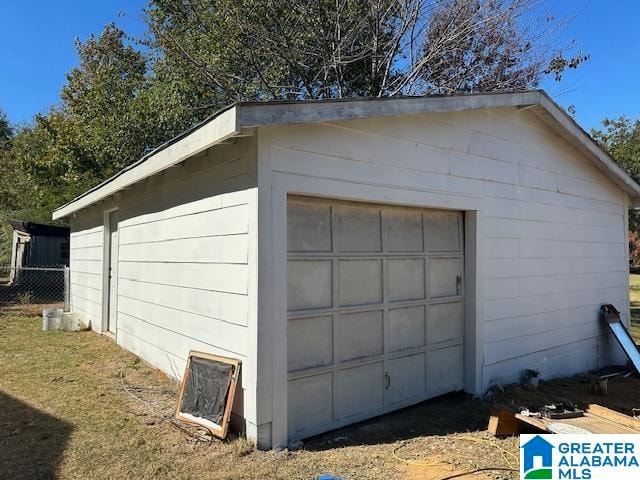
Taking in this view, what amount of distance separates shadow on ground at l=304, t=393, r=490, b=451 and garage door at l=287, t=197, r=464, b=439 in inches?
3.9

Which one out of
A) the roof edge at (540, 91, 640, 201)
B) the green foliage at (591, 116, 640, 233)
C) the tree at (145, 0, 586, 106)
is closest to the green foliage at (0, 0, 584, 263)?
the tree at (145, 0, 586, 106)

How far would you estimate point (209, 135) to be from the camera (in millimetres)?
3717

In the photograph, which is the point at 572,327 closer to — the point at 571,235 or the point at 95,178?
the point at 571,235

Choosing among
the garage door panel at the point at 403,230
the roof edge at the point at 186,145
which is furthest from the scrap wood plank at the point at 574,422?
the roof edge at the point at 186,145

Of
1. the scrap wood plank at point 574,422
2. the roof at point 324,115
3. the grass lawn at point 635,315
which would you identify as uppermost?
the roof at point 324,115

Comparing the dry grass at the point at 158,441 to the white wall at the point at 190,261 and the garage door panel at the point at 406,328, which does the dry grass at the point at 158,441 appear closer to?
the white wall at the point at 190,261

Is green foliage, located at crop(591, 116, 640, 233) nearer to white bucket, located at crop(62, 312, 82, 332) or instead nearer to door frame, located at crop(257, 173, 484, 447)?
door frame, located at crop(257, 173, 484, 447)

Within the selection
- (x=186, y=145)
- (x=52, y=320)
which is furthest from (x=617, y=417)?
(x=52, y=320)

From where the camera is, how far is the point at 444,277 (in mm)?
5391

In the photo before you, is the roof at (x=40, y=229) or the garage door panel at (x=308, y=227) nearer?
the garage door panel at (x=308, y=227)

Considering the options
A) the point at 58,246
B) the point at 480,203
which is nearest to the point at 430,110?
the point at 480,203

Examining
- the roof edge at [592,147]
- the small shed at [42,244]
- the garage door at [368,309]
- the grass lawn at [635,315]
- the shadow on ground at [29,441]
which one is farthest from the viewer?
the small shed at [42,244]

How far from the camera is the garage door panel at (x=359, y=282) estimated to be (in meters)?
4.44

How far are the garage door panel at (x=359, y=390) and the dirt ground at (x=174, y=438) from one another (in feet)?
0.46
